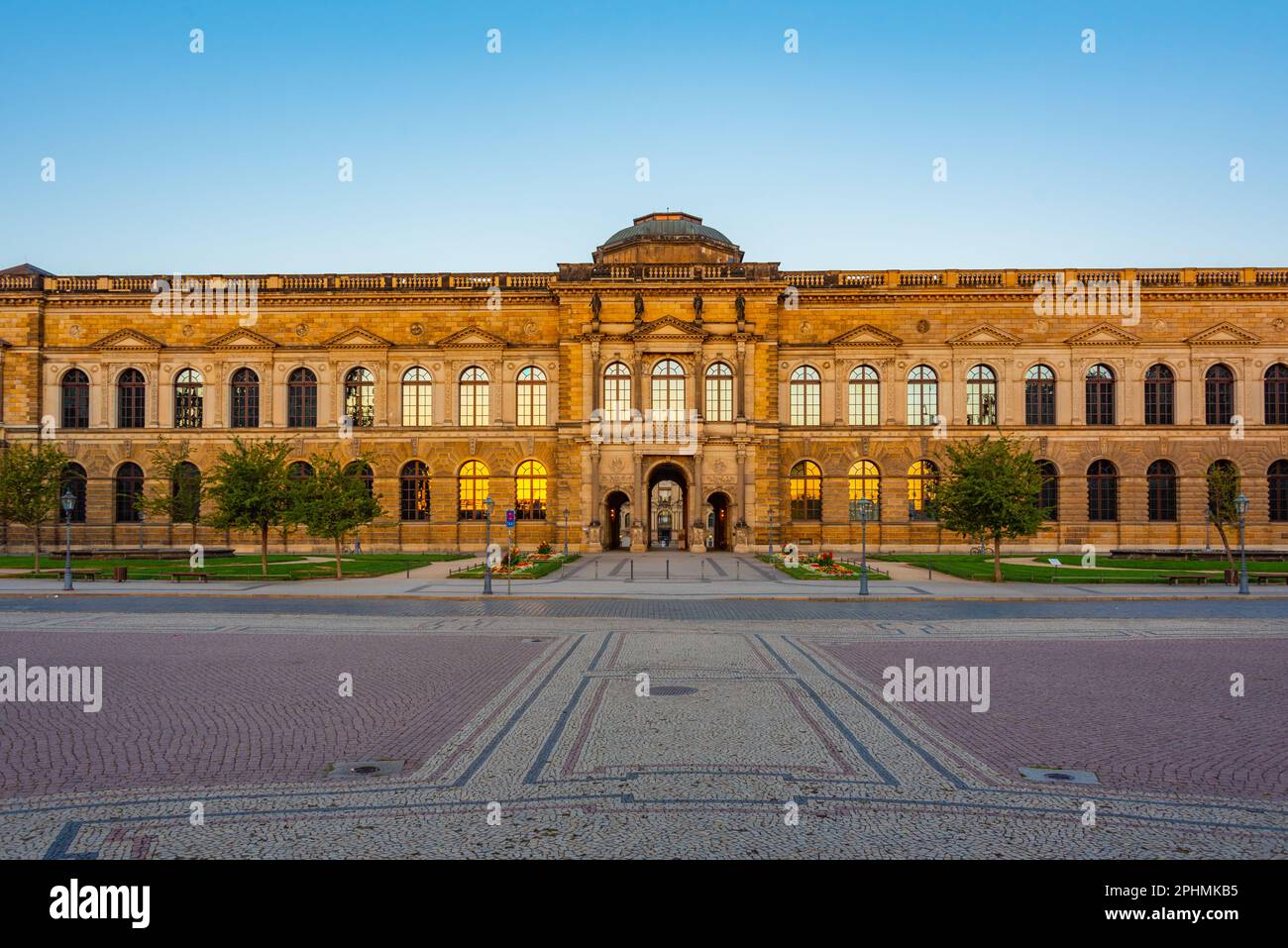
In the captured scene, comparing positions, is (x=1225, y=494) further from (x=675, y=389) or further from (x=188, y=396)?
(x=188, y=396)

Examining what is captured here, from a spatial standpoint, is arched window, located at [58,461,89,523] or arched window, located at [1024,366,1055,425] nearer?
arched window, located at [1024,366,1055,425]

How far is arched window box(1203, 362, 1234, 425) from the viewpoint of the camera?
56281 mm

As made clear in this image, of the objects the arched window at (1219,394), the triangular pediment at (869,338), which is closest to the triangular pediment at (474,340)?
the triangular pediment at (869,338)

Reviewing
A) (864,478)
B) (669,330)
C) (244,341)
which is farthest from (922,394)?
(244,341)

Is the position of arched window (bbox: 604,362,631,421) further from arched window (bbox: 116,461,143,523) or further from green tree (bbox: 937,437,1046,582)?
arched window (bbox: 116,461,143,523)

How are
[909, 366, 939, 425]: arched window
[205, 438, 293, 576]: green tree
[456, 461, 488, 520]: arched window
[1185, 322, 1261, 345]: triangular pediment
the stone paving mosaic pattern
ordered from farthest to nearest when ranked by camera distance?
1. [456, 461, 488, 520]: arched window
2. [909, 366, 939, 425]: arched window
3. [1185, 322, 1261, 345]: triangular pediment
4. [205, 438, 293, 576]: green tree
5. the stone paving mosaic pattern

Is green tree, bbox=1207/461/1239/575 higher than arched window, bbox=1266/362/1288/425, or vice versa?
arched window, bbox=1266/362/1288/425

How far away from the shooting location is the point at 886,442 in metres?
57.2

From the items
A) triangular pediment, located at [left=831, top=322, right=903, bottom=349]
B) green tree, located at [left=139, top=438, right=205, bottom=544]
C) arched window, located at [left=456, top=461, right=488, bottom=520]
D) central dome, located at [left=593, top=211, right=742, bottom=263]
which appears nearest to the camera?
green tree, located at [left=139, top=438, right=205, bottom=544]

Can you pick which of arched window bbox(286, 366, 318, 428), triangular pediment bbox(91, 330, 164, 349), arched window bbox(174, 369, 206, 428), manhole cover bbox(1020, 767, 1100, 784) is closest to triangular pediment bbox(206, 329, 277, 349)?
arched window bbox(286, 366, 318, 428)

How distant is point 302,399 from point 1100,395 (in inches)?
2087

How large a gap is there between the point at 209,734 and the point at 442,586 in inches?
849

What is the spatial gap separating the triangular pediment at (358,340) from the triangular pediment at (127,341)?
11476 millimetres

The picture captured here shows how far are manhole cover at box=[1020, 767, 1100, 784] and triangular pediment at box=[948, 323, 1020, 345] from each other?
51275 millimetres
